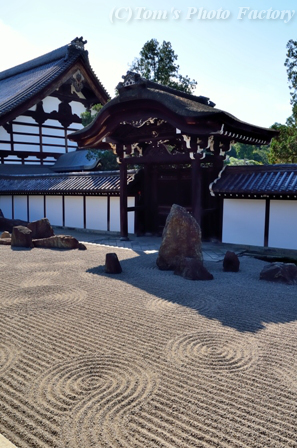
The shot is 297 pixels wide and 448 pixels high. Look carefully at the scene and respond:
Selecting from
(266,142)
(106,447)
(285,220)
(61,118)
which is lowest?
(106,447)

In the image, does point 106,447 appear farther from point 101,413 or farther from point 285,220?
point 285,220

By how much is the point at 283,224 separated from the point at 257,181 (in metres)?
1.63

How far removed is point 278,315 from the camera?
5.63m

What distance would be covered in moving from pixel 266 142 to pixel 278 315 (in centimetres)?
Answer: 937

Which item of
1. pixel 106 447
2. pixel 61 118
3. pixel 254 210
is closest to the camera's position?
pixel 106 447

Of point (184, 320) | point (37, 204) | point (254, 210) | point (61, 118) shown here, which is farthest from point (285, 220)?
point (61, 118)

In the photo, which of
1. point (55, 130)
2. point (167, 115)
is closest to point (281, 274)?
point (167, 115)

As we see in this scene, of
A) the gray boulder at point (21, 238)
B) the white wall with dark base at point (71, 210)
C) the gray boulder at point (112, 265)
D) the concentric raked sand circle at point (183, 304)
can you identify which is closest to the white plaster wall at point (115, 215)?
the white wall with dark base at point (71, 210)

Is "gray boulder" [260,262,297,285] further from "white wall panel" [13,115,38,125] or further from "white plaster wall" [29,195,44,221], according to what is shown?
"white wall panel" [13,115,38,125]

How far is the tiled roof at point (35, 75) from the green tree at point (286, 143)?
1358 cm

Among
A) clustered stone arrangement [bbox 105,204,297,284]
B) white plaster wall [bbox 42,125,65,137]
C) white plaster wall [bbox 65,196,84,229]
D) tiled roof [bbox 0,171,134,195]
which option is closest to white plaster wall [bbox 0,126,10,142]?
white plaster wall [bbox 42,125,65,137]

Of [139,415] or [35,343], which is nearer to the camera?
[139,415]

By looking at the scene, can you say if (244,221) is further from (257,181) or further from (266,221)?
(257,181)

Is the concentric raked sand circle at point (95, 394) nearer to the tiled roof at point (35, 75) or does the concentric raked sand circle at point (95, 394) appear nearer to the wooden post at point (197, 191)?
the wooden post at point (197, 191)
